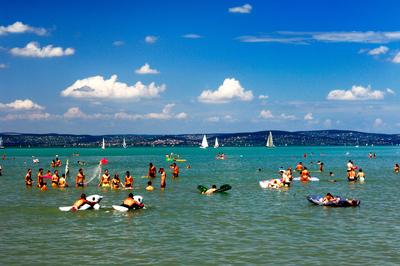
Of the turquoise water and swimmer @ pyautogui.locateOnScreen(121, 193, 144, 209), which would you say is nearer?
the turquoise water

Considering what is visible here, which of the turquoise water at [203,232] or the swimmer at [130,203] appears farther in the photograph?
the swimmer at [130,203]

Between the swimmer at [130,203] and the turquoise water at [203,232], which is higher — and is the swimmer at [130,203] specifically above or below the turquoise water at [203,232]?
above

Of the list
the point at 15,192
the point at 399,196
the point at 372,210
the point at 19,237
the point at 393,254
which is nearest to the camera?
the point at 393,254

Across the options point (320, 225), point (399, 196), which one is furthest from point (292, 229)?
point (399, 196)

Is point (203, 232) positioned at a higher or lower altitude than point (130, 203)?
lower

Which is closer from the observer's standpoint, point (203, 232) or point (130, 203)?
point (203, 232)

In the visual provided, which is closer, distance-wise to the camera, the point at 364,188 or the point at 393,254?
the point at 393,254

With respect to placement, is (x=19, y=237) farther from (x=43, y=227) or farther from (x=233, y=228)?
(x=233, y=228)

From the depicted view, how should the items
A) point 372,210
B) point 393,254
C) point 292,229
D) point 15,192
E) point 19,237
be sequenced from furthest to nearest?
point 15,192 → point 372,210 → point 292,229 → point 19,237 → point 393,254

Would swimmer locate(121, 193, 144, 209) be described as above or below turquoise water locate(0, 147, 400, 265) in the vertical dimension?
above

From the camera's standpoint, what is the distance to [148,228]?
27609mm

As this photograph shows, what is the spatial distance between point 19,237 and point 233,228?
10.9 m

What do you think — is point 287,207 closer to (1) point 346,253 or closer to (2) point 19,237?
(1) point 346,253

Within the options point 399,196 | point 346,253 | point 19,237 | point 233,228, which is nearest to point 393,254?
point 346,253
